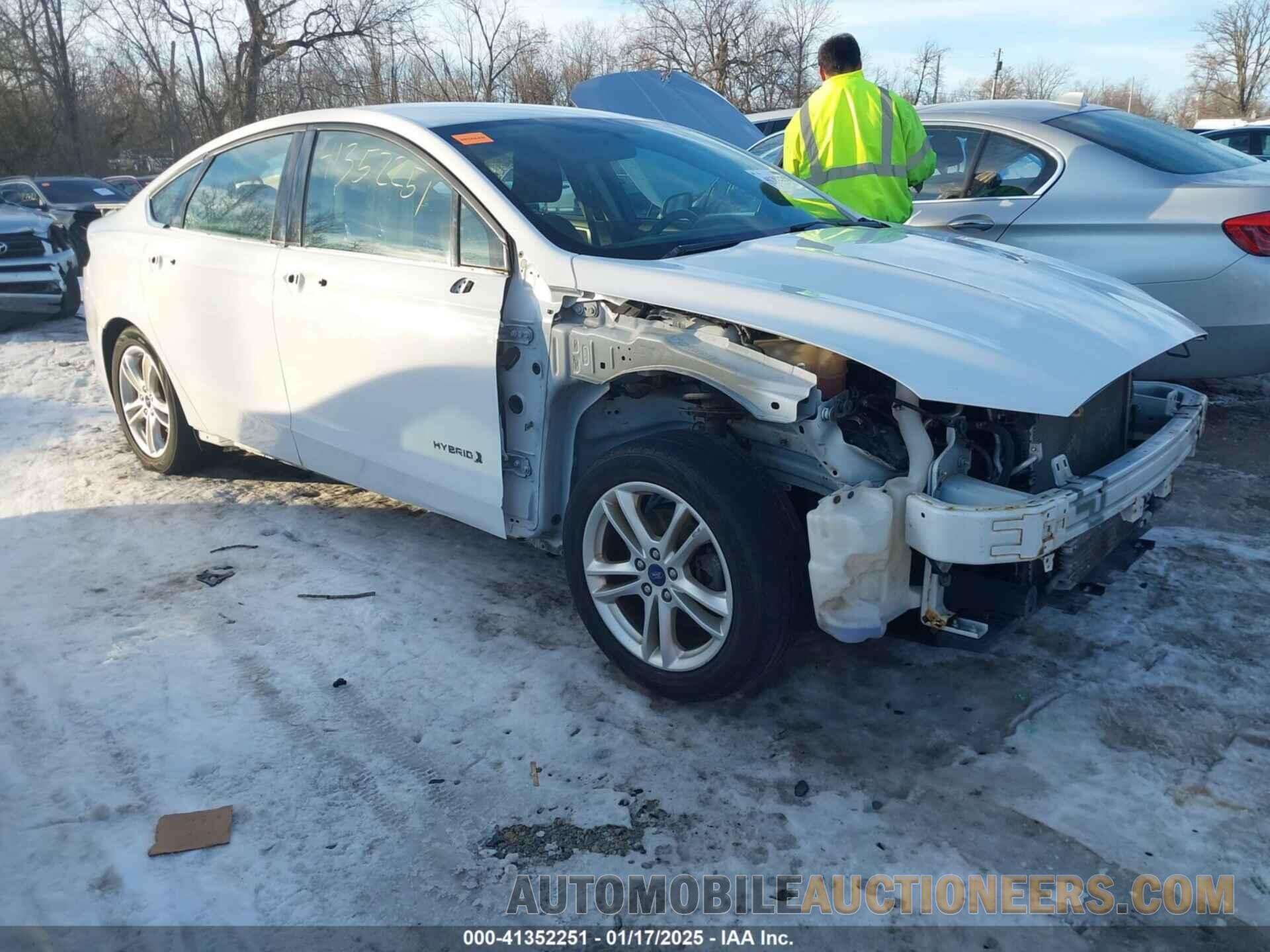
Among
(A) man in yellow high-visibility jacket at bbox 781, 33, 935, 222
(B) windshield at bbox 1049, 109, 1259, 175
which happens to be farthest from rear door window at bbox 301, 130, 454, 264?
(B) windshield at bbox 1049, 109, 1259, 175

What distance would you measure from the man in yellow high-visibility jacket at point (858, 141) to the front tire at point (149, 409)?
11.1 ft

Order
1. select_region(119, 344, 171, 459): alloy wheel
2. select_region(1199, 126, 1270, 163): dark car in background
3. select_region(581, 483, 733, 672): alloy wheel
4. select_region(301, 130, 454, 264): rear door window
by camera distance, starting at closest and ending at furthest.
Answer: select_region(581, 483, 733, 672): alloy wheel → select_region(301, 130, 454, 264): rear door window → select_region(119, 344, 171, 459): alloy wheel → select_region(1199, 126, 1270, 163): dark car in background

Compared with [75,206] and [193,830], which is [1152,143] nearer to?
[193,830]

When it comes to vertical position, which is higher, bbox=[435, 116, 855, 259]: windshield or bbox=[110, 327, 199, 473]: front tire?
bbox=[435, 116, 855, 259]: windshield

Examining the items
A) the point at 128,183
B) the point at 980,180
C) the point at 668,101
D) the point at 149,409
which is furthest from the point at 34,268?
the point at 128,183

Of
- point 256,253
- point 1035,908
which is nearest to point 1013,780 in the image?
point 1035,908

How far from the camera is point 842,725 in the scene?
296 centimetres

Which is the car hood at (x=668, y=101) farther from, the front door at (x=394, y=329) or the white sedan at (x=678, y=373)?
the front door at (x=394, y=329)

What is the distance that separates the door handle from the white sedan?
4.94ft

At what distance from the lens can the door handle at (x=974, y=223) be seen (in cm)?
532

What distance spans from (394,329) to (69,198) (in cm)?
1486

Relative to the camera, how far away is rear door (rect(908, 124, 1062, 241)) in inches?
208

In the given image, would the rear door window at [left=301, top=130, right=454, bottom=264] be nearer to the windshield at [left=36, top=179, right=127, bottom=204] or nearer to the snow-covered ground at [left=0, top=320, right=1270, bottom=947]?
the snow-covered ground at [left=0, top=320, right=1270, bottom=947]

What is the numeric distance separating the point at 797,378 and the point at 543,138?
1.68 m
